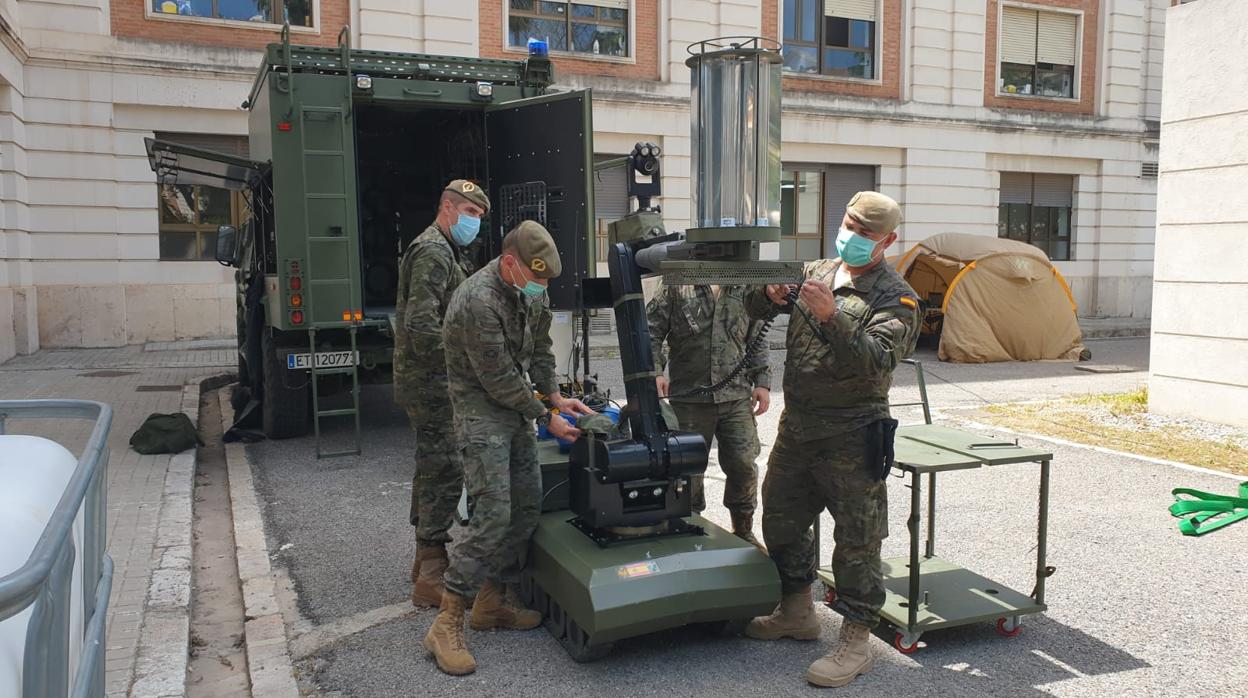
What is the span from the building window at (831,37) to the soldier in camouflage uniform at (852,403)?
17.8 m

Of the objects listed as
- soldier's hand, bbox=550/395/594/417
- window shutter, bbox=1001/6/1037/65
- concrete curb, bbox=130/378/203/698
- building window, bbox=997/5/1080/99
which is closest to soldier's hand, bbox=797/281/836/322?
soldier's hand, bbox=550/395/594/417

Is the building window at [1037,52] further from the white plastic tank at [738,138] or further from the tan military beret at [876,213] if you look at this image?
the white plastic tank at [738,138]

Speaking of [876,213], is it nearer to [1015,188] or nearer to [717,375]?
[717,375]

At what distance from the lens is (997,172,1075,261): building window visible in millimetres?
23094

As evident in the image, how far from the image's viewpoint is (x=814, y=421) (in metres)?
3.98

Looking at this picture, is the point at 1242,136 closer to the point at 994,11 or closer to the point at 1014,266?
the point at 1014,266

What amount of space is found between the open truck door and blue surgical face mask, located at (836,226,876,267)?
4.04m

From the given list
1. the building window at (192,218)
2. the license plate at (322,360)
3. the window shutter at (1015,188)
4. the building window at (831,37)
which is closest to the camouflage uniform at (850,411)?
the license plate at (322,360)

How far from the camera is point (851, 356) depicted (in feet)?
12.0

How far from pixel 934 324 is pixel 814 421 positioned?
44.2 feet

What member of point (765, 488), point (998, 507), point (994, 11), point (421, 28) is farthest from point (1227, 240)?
point (994, 11)

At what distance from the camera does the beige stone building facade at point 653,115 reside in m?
15.3

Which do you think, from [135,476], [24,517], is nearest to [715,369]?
[24,517]

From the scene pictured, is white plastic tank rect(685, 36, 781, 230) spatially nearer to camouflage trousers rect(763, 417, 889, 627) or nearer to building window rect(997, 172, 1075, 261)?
camouflage trousers rect(763, 417, 889, 627)
